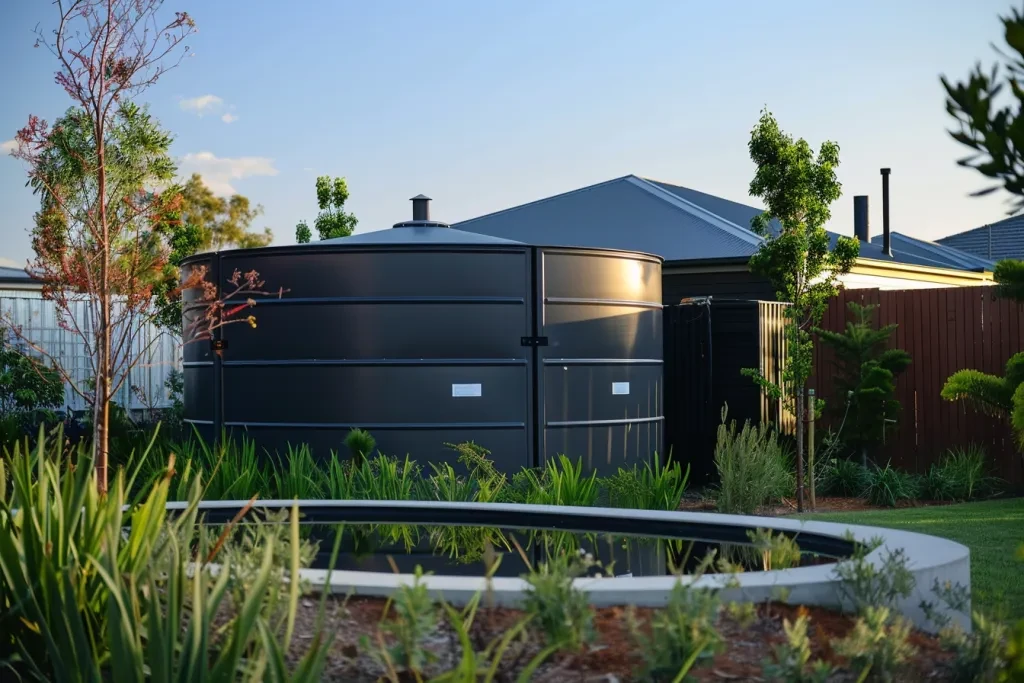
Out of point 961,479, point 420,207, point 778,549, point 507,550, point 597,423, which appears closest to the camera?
point 778,549

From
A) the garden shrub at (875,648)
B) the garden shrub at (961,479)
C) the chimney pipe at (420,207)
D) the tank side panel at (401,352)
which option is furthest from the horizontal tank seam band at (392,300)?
the garden shrub at (875,648)

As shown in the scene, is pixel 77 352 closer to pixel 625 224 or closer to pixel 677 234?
pixel 625 224

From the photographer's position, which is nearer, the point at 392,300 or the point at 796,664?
the point at 796,664

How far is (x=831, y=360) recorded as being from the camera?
12844mm

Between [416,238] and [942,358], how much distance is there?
5680 millimetres

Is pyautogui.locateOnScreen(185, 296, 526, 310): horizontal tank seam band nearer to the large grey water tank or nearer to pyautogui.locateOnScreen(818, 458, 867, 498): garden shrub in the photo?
the large grey water tank

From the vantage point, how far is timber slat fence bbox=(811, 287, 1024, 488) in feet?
38.8

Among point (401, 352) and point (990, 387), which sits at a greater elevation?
point (401, 352)

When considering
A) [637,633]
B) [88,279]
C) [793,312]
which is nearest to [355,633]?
[637,633]

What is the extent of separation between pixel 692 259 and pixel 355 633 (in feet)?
40.7

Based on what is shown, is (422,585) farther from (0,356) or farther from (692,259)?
(0,356)

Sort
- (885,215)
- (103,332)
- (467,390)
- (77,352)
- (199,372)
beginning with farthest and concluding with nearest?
1. (885,215)
2. (77,352)
3. (199,372)
4. (467,390)
5. (103,332)

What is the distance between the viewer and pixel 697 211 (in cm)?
1741

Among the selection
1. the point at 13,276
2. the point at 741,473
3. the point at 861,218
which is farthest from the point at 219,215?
the point at 741,473
